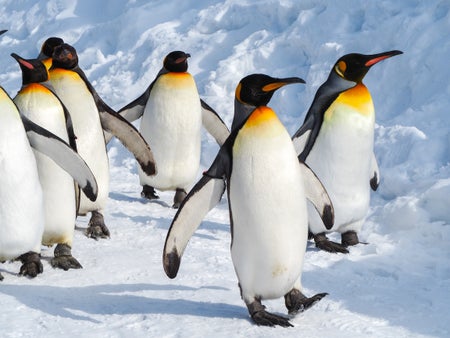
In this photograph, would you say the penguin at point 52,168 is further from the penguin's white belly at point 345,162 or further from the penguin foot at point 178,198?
the penguin foot at point 178,198

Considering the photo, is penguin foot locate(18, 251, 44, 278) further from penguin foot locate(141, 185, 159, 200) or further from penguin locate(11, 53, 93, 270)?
penguin foot locate(141, 185, 159, 200)

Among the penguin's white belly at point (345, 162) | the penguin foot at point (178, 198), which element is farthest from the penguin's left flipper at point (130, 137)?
the penguin foot at point (178, 198)

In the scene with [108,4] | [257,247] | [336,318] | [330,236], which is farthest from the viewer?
[108,4]

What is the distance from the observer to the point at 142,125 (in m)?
6.10

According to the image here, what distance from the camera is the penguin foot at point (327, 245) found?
4.85 m

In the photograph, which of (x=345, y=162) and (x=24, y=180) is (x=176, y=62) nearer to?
(x=345, y=162)

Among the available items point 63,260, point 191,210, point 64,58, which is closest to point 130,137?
point 64,58

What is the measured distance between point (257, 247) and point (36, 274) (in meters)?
1.26

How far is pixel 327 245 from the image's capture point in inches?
193

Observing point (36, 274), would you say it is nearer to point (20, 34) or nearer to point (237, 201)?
point (237, 201)

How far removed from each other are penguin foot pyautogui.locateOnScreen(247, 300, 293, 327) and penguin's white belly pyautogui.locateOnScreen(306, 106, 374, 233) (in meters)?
1.71

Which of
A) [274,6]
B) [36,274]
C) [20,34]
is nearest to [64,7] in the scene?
[20,34]

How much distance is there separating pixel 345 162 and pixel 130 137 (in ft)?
4.29

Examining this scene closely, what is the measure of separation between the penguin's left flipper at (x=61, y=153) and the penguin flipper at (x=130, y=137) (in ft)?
2.39
